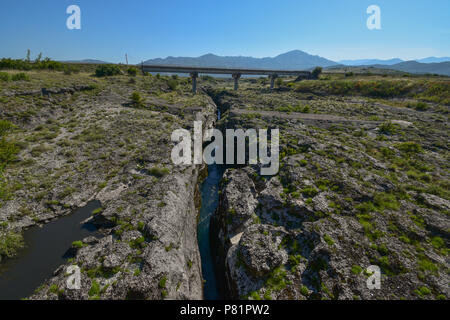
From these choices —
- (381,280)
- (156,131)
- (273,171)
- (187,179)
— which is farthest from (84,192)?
(381,280)

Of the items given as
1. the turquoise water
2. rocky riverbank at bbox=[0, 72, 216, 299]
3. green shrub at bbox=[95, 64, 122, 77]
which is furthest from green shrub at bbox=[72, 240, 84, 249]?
green shrub at bbox=[95, 64, 122, 77]

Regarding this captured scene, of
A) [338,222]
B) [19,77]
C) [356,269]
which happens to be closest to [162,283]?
[356,269]

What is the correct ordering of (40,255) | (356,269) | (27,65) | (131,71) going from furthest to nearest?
1. (131,71)
2. (27,65)
3. (40,255)
4. (356,269)

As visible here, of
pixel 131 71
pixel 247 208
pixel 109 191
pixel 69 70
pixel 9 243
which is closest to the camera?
pixel 9 243

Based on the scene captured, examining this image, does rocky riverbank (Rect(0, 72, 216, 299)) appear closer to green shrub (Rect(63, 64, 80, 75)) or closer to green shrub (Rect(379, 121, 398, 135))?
green shrub (Rect(63, 64, 80, 75))

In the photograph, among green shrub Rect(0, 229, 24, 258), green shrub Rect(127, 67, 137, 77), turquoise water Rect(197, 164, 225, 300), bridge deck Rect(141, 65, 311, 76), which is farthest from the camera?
green shrub Rect(127, 67, 137, 77)

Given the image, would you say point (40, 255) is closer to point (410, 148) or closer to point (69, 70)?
point (410, 148)

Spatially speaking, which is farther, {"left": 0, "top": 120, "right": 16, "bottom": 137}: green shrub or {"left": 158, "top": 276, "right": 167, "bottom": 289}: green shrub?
{"left": 0, "top": 120, "right": 16, "bottom": 137}: green shrub

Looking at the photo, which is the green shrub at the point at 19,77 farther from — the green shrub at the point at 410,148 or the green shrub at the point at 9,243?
the green shrub at the point at 410,148
